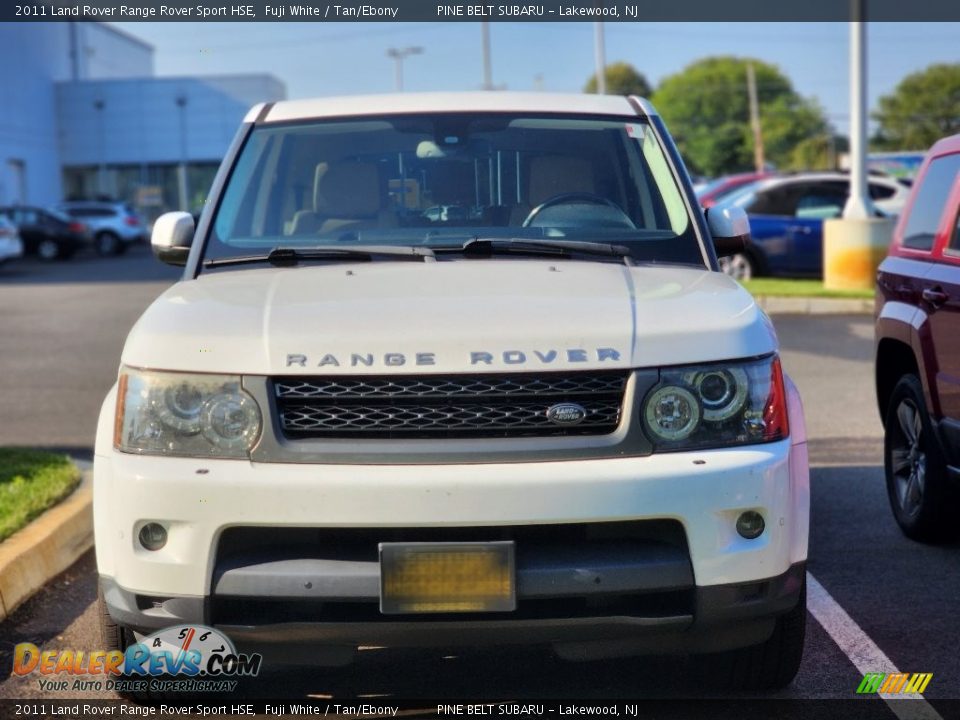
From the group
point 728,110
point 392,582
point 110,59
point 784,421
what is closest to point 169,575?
point 392,582

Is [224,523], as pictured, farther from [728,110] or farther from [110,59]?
[728,110]

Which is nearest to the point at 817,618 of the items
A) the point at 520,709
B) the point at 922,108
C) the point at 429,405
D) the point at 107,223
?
the point at 520,709

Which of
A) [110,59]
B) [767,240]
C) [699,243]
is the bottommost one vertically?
[767,240]

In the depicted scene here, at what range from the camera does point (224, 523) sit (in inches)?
131

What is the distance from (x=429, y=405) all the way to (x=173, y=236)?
1.71m

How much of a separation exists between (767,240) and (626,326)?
1547cm

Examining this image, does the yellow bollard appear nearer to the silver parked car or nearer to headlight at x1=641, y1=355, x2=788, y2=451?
headlight at x1=641, y1=355, x2=788, y2=451

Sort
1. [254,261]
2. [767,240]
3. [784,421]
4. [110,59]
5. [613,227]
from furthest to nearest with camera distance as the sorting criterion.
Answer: [110,59] < [767,240] < [613,227] < [254,261] < [784,421]

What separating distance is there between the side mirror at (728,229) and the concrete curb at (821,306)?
436 inches

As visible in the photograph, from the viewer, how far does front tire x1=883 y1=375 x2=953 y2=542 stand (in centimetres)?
562

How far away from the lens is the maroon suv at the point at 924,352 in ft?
17.8

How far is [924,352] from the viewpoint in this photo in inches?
222

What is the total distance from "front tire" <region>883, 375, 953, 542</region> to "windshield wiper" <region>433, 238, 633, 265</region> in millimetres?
1968

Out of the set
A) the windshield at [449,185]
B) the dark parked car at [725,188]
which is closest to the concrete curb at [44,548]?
the windshield at [449,185]
